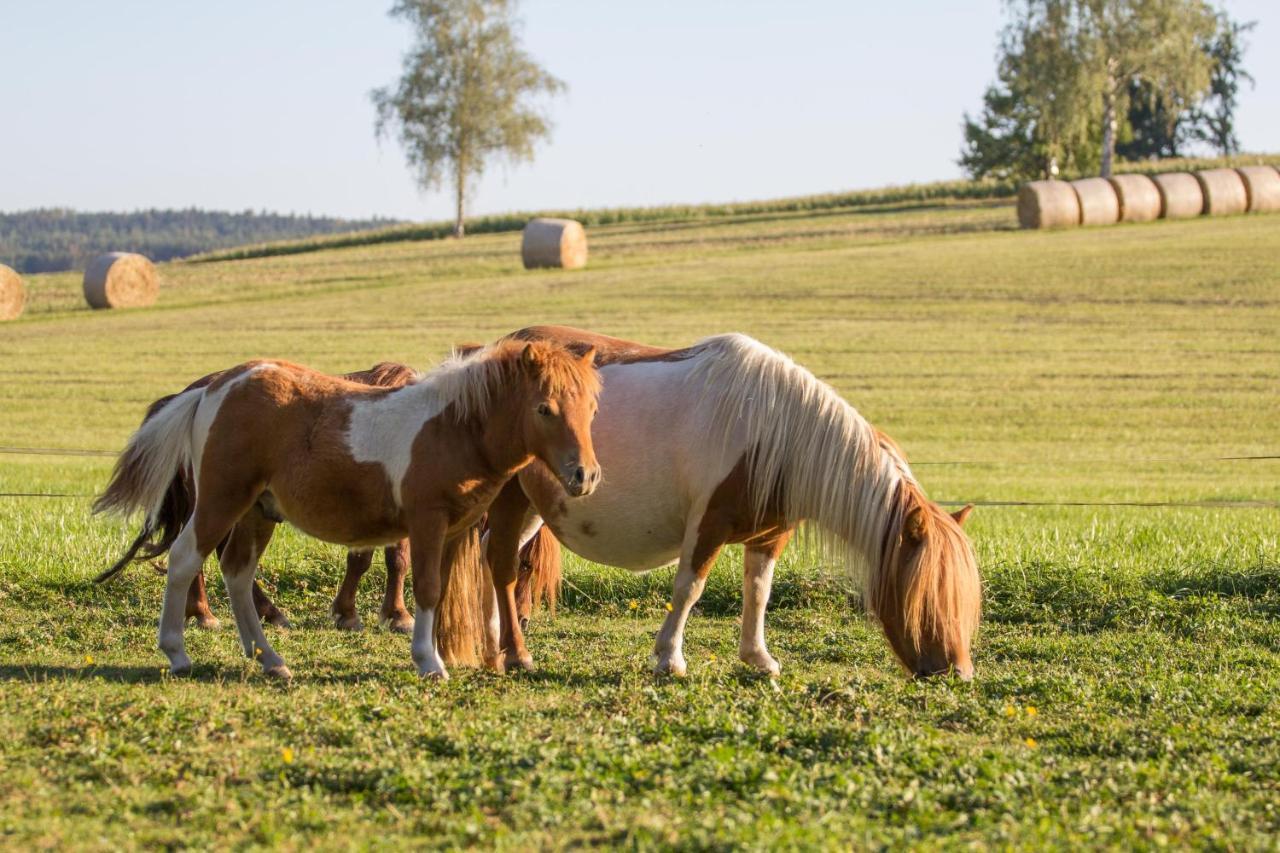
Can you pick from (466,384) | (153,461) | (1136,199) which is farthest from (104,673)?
(1136,199)

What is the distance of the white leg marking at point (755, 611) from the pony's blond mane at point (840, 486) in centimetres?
38

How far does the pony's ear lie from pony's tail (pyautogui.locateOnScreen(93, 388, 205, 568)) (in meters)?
3.44

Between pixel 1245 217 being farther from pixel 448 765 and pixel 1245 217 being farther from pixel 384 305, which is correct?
pixel 448 765

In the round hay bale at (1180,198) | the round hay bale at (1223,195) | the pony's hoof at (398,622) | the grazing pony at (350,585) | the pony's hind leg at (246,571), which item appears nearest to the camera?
the pony's hind leg at (246,571)

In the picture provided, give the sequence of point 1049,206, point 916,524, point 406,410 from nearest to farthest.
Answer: point 916,524 < point 406,410 < point 1049,206

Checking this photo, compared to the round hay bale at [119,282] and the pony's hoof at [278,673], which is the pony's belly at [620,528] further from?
the round hay bale at [119,282]

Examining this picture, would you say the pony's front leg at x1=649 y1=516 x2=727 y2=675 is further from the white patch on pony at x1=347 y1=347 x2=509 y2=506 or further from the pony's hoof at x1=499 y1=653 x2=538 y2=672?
the white patch on pony at x1=347 y1=347 x2=509 y2=506

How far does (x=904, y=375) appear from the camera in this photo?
2091cm

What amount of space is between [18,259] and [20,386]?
241 feet

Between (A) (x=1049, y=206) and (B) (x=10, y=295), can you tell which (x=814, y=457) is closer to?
(B) (x=10, y=295)

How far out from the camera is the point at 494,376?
6434 mm

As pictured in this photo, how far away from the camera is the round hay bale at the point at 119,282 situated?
31109 millimetres

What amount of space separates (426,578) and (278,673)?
83 centimetres

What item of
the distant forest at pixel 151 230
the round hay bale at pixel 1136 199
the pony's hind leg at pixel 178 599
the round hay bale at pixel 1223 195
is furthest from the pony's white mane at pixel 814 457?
the distant forest at pixel 151 230
